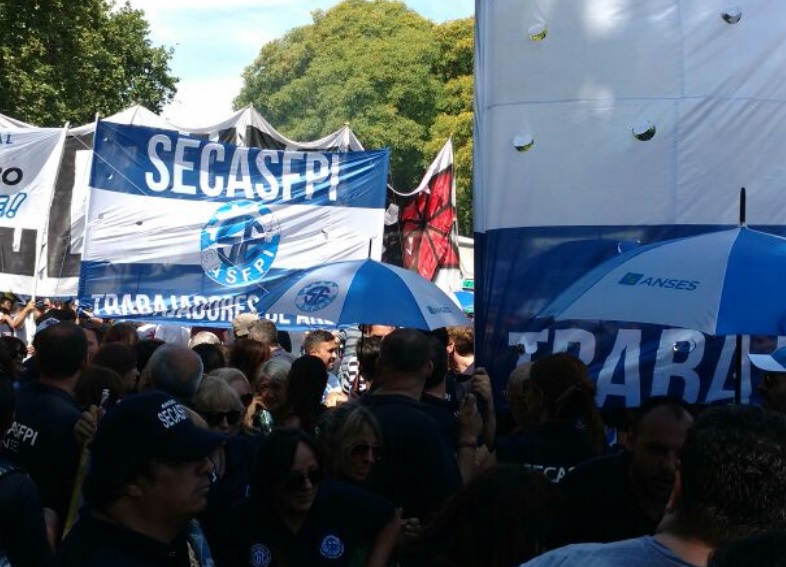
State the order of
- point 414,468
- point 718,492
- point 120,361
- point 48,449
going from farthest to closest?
point 120,361 → point 48,449 → point 414,468 → point 718,492

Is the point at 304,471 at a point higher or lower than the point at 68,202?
lower

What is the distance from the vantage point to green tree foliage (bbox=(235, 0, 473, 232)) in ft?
188

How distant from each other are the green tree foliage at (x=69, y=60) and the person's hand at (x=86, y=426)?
24277mm

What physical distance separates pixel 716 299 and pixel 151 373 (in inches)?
90.1

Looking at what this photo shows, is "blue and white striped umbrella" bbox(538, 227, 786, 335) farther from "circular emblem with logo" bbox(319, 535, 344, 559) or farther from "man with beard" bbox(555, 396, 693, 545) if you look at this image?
"circular emblem with logo" bbox(319, 535, 344, 559)

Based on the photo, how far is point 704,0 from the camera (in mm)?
6137

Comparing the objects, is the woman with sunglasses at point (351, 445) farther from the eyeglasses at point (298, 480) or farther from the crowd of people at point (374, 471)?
the eyeglasses at point (298, 480)

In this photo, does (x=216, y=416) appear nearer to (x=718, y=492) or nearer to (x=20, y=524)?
(x=20, y=524)

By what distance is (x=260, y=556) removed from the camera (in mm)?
4090

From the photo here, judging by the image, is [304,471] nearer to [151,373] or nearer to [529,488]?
[529,488]

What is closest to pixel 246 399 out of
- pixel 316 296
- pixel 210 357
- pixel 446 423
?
pixel 446 423

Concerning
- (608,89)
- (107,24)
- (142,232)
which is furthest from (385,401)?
(107,24)

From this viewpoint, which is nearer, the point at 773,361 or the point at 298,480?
the point at 298,480

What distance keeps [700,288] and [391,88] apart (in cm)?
5722
